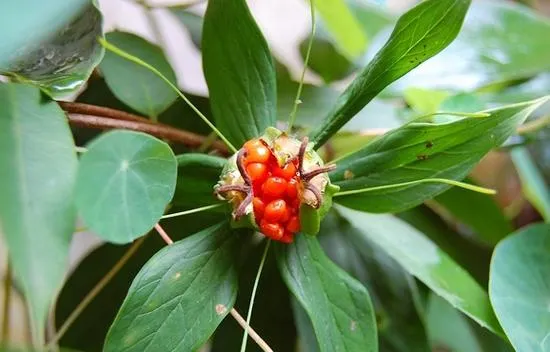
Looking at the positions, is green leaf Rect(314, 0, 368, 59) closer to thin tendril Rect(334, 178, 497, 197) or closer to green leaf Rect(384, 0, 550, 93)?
green leaf Rect(384, 0, 550, 93)

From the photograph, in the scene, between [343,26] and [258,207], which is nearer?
[258,207]

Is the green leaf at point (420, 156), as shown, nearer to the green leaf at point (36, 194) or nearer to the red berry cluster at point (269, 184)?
the red berry cluster at point (269, 184)

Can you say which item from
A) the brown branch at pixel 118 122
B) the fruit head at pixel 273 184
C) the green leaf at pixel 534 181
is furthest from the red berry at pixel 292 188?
the green leaf at pixel 534 181

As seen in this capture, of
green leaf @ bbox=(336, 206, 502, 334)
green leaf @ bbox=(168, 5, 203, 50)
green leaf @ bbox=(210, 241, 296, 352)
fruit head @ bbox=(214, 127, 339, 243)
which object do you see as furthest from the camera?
green leaf @ bbox=(168, 5, 203, 50)

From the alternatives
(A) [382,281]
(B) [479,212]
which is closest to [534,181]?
(B) [479,212]

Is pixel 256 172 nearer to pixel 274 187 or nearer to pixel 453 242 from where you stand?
pixel 274 187

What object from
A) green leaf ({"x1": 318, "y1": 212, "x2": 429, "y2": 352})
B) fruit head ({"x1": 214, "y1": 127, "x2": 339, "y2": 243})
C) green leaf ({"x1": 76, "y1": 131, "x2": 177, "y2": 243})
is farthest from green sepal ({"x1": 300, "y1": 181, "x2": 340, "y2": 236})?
green leaf ({"x1": 318, "y1": 212, "x2": 429, "y2": 352})
